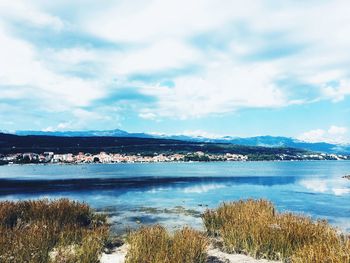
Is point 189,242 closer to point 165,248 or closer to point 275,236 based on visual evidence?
point 165,248

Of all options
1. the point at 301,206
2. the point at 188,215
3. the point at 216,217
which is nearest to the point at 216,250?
the point at 216,217

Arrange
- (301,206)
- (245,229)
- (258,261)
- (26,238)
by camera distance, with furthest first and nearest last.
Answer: (301,206), (245,229), (258,261), (26,238)

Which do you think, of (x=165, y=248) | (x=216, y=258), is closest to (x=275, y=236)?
(x=216, y=258)

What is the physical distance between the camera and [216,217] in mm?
28953

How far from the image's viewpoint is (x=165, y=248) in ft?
61.1

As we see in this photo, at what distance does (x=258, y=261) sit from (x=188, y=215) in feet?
68.9

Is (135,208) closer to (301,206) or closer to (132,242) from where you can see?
(301,206)

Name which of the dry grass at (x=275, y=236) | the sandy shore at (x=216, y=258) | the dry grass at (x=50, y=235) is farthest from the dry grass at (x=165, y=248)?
the dry grass at (x=275, y=236)

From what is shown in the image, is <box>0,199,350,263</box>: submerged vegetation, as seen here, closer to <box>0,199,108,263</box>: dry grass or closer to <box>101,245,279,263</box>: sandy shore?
<box>0,199,108,263</box>: dry grass

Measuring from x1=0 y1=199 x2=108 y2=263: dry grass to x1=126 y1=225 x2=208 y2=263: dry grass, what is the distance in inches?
80.0

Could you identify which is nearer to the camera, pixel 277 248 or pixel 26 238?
pixel 26 238

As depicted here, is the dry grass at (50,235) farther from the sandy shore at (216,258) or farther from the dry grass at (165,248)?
the dry grass at (165,248)

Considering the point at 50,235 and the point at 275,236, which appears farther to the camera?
the point at 50,235

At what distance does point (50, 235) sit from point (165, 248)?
6.60m
